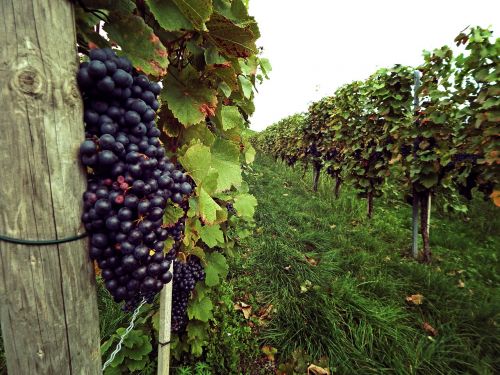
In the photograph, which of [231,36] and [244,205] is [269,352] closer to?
[244,205]

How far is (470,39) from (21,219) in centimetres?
409

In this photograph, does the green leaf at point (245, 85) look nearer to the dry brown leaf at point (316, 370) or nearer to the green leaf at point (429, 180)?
the dry brown leaf at point (316, 370)

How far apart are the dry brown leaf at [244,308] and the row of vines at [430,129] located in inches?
106

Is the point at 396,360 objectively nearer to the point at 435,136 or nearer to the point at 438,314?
the point at 438,314

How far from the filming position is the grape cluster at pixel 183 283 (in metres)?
1.96

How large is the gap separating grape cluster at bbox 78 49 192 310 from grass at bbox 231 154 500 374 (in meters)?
2.17

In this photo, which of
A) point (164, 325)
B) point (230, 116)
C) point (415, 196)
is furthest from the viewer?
point (415, 196)

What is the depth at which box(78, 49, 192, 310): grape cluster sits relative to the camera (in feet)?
2.63

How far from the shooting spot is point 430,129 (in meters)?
3.86

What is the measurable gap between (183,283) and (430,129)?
12.4 ft

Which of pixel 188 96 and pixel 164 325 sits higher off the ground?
pixel 188 96

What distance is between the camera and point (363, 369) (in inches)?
93.4

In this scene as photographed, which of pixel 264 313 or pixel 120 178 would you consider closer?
pixel 120 178

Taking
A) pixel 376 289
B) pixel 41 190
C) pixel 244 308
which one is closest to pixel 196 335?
pixel 244 308
